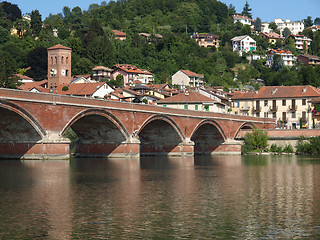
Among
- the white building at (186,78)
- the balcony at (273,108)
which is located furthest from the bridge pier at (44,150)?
the white building at (186,78)

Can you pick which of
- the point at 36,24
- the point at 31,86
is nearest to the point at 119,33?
the point at 36,24

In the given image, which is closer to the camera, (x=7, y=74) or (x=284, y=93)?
(x=7, y=74)

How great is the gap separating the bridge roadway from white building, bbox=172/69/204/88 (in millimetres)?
51893

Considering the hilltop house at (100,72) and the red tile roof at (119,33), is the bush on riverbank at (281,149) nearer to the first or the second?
the hilltop house at (100,72)

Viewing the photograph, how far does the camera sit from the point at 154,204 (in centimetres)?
2903

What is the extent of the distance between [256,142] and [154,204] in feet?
185

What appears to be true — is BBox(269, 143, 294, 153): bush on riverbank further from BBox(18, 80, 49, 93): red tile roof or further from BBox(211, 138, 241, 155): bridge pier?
BBox(18, 80, 49, 93): red tile roof

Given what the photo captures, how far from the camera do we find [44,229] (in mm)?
22812

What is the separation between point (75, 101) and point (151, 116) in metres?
13.6

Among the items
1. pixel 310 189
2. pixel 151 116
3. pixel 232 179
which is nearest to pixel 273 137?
pixel 151 116

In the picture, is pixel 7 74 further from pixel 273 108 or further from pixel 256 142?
pixel 273 108

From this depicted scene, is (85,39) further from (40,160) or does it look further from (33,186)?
(33,186)

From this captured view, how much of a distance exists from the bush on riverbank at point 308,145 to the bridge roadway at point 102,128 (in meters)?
8.94

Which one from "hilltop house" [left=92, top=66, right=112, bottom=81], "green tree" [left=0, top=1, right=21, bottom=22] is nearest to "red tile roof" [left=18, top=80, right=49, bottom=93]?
"hilltop house" [left=92, top=66, right=112, bottom=81]
